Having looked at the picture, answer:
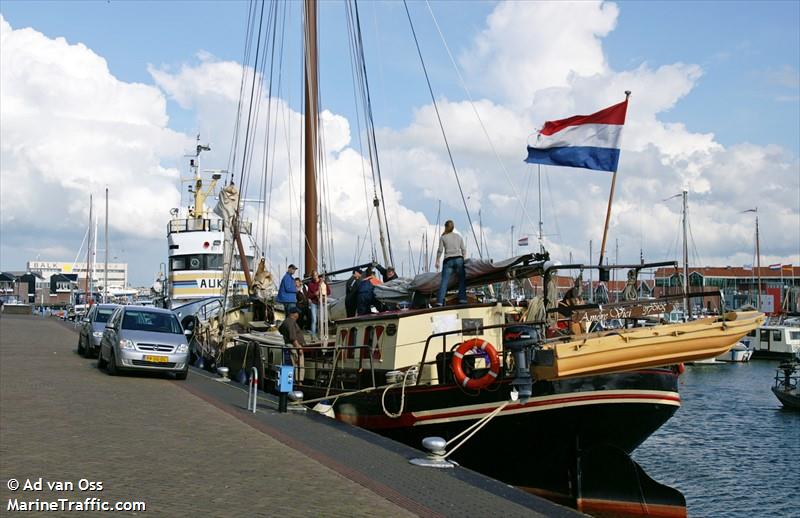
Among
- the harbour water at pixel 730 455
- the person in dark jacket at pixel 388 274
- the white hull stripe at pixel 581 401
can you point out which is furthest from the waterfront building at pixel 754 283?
the white hull stripe at pixel 581 401

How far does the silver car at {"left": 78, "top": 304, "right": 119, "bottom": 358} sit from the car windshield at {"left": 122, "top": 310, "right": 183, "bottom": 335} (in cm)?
485

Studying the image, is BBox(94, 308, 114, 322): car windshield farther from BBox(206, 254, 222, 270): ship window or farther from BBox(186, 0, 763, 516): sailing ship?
BBox(186, 0, 763, 516): sailing ship

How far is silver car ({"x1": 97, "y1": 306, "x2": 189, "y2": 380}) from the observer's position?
21.2 metres

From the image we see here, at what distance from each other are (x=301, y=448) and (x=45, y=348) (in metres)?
25.0

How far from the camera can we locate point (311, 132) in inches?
979

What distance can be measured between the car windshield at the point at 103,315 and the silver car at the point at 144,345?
635 cm

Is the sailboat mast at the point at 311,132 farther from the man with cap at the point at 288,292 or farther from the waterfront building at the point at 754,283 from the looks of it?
the waterfront building at the point at 754,283

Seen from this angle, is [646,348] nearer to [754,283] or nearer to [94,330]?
[94,330]

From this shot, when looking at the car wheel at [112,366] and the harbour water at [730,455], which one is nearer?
the harbour water at [730,455]

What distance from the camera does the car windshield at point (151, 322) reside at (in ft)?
74.0

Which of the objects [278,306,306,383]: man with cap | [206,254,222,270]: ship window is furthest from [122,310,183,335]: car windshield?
[206,254,222,270]: ship window

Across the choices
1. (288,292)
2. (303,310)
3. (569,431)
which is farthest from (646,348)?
(303,310)

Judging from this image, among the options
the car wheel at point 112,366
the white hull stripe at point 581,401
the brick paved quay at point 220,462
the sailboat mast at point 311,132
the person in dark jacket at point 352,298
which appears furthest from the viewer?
the sailboat mast at point 311,132

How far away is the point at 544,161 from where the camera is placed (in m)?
16.1
